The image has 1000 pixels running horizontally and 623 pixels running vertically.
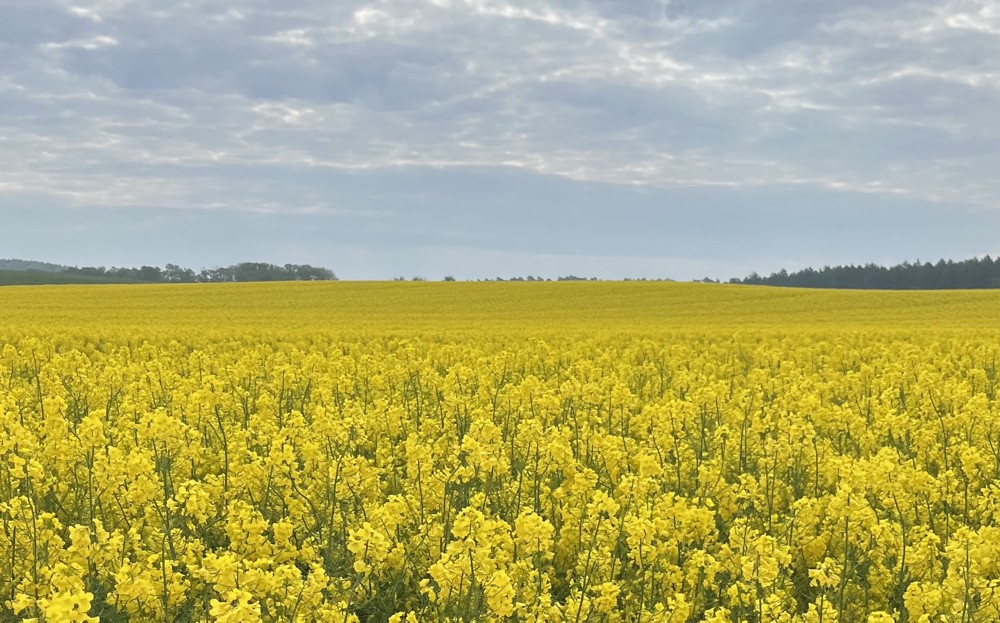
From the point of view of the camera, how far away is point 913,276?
118 meters

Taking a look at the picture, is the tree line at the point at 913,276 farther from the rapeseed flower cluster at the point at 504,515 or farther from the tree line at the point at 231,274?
the rapeseed flower cluster at the point at 504,515

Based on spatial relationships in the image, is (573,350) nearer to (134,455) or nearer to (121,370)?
(121,370)

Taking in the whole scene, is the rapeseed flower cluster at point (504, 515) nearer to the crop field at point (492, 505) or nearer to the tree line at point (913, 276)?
the crop field at point (492, 505)

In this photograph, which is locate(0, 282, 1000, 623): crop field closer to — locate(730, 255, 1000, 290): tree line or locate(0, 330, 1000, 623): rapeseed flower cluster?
locate(0, 330, 1000, 623): rapeseed flower cluster

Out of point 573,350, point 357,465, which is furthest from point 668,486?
point 573,350

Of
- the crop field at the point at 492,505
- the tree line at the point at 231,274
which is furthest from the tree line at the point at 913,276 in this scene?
the crop field at the point at 492,505

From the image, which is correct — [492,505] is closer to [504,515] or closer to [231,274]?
[504,515]

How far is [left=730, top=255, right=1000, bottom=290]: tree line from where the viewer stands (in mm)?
113938

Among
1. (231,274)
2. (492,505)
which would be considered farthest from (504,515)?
(231,274)

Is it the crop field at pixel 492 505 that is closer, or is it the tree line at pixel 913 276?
the crop field at pixel 492 505

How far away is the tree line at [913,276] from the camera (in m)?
114

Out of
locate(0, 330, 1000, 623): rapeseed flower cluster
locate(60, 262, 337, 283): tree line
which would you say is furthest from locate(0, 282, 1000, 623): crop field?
locate(60, 262, 337, 283): tree line

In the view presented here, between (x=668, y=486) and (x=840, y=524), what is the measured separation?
64.1 inches

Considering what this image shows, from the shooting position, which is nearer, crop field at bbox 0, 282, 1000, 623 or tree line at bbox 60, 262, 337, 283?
crop field at bbox 0, 282, 1000, 623
